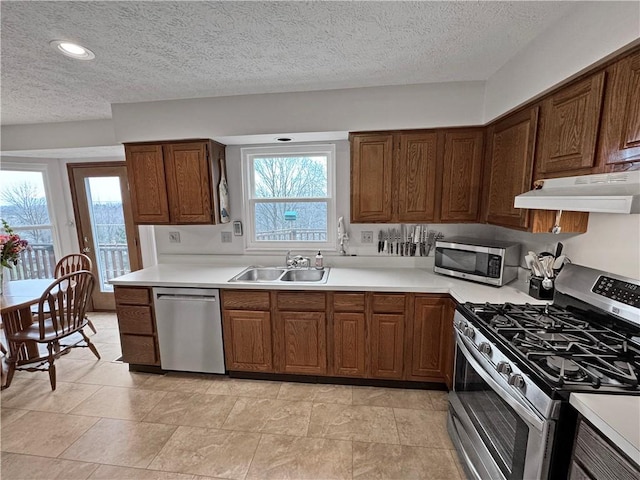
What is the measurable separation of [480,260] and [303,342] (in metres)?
1.55

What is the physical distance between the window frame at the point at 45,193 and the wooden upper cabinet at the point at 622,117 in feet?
18.2

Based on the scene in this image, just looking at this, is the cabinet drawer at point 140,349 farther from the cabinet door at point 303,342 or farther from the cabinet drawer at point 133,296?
the cabinet door at point 303,342

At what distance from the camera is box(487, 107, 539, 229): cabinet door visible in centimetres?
173

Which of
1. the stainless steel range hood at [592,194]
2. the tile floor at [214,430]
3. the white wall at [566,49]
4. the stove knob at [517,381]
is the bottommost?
the tile floor at [214,430]

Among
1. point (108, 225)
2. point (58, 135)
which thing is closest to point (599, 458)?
point (58, 135)

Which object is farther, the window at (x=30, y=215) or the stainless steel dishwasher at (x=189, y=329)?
the window at (x=30, y=215)

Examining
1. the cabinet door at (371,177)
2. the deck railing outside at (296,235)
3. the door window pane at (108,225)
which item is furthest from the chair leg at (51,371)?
the cabinet door at (371,177)

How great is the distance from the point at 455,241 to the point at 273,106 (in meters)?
1.92

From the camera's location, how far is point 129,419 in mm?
2068

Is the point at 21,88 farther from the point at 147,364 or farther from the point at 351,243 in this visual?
the point at 351,243

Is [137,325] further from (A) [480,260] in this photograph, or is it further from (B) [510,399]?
(A) [480,260]

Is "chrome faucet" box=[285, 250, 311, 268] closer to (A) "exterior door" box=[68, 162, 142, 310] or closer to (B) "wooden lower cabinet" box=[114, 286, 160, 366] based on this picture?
(B) "wooden lower cabinet" box=[114, 286, 160, 366]

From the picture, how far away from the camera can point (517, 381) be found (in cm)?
114

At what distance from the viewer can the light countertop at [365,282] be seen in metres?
1.98
